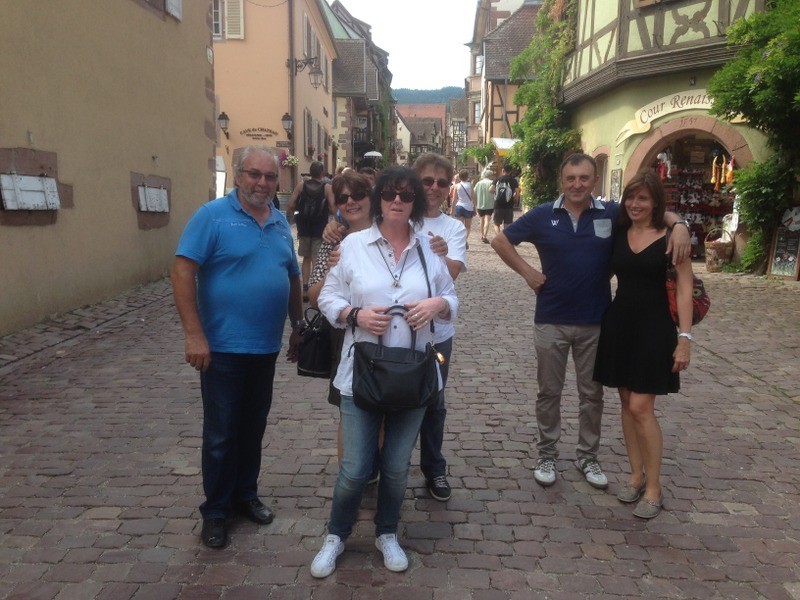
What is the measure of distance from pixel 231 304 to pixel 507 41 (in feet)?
115

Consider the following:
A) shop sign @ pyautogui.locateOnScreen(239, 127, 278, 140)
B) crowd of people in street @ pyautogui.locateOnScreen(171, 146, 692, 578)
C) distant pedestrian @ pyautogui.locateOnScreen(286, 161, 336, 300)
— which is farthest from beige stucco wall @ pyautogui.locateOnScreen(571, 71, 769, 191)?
shop sign @ pyautogui.locateOnScreen(239, 127, 278, 140)

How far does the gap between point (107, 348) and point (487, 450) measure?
418 centimetres

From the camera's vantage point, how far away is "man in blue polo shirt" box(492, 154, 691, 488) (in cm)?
365

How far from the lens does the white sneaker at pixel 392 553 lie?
2.96 m

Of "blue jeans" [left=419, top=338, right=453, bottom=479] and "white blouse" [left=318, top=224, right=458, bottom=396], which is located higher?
"white blouse" [left=318, top=224, right=458, bottom=396]

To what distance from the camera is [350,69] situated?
39719 millimetres

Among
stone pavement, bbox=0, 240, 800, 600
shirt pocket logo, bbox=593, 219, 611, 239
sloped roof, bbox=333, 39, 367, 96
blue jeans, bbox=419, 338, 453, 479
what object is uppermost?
sloped roof, bbox=333, 39, 367, 96

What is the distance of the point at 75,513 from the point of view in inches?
136

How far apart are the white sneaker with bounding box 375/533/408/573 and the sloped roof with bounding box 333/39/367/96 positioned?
38006 mm

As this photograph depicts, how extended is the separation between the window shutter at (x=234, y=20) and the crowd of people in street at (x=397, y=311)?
67.4 feet

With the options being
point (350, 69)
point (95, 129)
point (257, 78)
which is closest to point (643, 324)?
point (95, 129)

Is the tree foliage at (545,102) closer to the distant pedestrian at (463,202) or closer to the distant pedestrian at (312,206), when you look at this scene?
the distant pedestrian at (463,202)

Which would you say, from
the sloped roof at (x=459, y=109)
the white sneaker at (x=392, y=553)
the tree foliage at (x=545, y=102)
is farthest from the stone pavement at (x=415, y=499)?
the sloped roof at (x=459, y=109)

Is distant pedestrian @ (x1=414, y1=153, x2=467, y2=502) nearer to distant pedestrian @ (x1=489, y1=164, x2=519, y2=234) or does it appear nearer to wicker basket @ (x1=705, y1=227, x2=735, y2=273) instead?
wicker basket @ (x1=705, y1=227, x2=735, y2=273)
